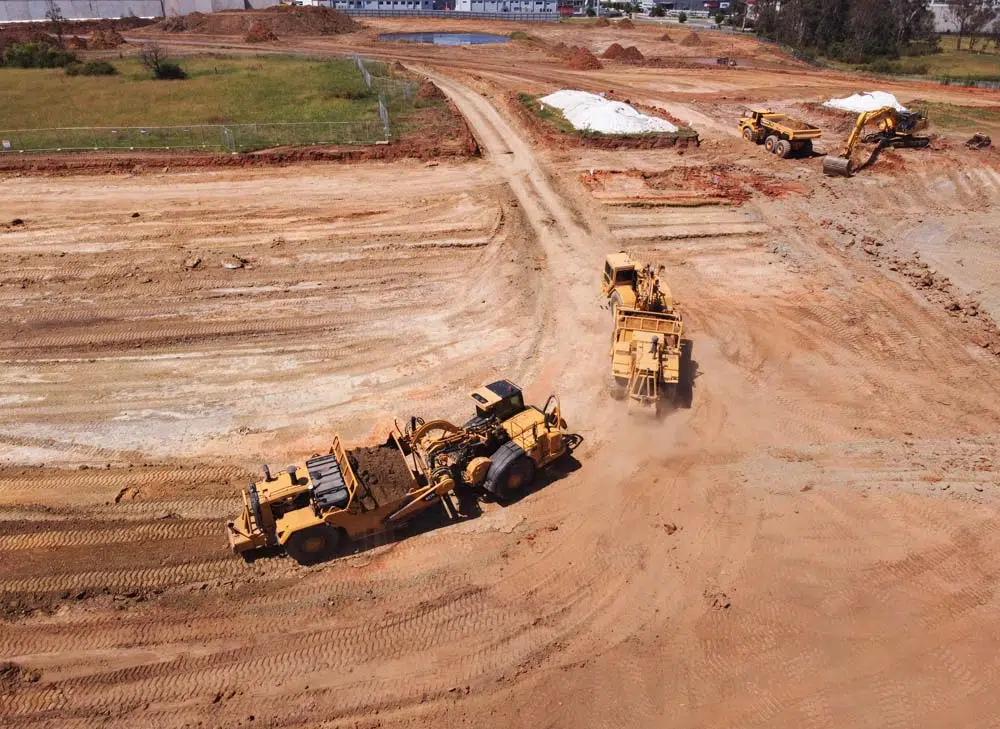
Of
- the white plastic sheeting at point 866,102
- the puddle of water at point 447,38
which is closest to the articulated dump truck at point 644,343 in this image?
the white plastic sheeting at point 866,102

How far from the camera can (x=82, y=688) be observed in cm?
955

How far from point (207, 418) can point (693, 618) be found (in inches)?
455

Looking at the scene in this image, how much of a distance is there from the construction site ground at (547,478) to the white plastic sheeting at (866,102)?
44.0 feet

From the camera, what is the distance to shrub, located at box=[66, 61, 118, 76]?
165ft

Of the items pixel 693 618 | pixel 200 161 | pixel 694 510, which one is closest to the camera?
pixel 693 618

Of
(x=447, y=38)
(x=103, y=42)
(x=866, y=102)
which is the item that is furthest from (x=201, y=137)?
(x=447, y=38)

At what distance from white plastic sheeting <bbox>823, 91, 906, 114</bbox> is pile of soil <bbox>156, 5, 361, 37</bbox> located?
2375 inches

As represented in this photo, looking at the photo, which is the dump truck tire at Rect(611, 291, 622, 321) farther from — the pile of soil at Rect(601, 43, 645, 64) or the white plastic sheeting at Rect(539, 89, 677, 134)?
the pile of soil at Rect(601, 43, 645, 64)

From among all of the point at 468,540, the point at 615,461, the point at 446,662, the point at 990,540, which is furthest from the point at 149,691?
the point at 990,540

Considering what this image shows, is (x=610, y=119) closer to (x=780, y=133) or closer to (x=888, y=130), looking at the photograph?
(x=780, y=133)

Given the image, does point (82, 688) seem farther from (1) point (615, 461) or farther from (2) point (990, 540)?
(2) point (990, 540)

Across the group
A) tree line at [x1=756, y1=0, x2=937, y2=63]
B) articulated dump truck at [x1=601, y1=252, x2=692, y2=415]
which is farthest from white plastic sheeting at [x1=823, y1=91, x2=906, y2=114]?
articulated dump truck at [x1=601, y1=252, x2=692, y2=415]

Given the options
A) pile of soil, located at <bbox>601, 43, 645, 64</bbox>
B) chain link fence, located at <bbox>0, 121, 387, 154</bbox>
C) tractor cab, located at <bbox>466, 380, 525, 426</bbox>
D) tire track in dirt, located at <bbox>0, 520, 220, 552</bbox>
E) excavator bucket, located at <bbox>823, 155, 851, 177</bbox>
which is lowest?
tire track in dirt, located at <bbox>0, 520, 220, 552</bbox>

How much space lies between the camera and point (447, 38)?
81.1 metres
